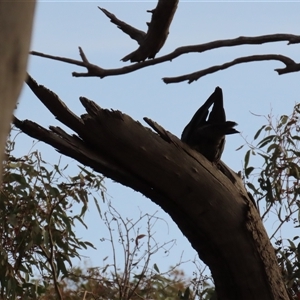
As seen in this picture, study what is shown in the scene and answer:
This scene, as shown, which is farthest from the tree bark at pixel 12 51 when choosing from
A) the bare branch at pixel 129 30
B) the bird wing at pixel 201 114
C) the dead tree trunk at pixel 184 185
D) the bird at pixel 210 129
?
the bird wing at pixel 201 114

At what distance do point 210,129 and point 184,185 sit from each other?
25.5 inches

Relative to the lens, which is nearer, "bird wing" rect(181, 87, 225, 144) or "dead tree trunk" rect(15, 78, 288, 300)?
"dead tree trunk" rect(15, 78, 288, 300)

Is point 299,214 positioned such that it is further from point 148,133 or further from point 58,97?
point 58,97

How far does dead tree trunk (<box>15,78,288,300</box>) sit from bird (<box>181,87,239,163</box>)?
33 centimetres

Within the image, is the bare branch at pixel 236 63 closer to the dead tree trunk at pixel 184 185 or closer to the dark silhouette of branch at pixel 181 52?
the dark silhouette of branch at pixel 181 52

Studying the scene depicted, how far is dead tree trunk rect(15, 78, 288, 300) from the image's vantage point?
233 centimetres

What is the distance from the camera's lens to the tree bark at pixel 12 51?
35.7 inches

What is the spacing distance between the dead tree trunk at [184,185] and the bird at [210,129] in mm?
330

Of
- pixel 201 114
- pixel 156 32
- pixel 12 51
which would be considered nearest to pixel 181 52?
pixel 156 32

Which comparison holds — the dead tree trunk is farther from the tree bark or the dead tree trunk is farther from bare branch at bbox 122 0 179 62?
the tree bark

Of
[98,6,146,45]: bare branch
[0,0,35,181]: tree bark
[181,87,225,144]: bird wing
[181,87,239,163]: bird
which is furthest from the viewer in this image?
[181,87,225,144]: bird wing

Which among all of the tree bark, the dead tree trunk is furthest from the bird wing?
the tree bark

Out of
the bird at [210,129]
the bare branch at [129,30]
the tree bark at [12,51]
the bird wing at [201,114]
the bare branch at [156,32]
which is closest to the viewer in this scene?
the tree bark at [12,51]

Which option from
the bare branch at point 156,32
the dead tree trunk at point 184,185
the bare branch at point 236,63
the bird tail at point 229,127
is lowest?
the dead tree trunk at point 184,185
